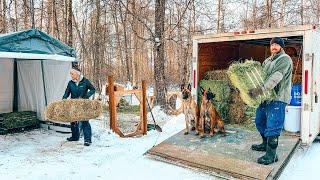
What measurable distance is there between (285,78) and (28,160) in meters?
4.44

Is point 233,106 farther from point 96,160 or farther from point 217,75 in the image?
point 96,160

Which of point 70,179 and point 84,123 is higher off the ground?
Result: point 84,123

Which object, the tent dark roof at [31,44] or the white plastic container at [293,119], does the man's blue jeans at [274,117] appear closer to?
the white plastic container at [293,119]

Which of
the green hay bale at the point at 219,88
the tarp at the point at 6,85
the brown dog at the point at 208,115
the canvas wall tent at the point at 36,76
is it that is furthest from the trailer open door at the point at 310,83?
the tarp at the point at 6,85

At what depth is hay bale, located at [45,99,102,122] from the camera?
6.30m

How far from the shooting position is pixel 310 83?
5.67 metres

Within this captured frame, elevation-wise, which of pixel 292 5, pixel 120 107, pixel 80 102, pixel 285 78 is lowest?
pixel 120 107

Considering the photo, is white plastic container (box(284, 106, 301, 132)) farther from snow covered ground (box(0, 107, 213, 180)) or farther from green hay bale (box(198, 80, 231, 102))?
snow covered ground (box(0, 107, 213, 180))

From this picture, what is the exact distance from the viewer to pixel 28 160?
5.85 m

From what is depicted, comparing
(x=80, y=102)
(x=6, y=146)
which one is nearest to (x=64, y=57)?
(x=80, y=102)

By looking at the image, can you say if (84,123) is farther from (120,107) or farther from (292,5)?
(292,5)

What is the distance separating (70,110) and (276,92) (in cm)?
366

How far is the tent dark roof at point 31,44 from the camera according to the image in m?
6.60

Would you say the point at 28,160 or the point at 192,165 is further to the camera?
the point at 28,160
